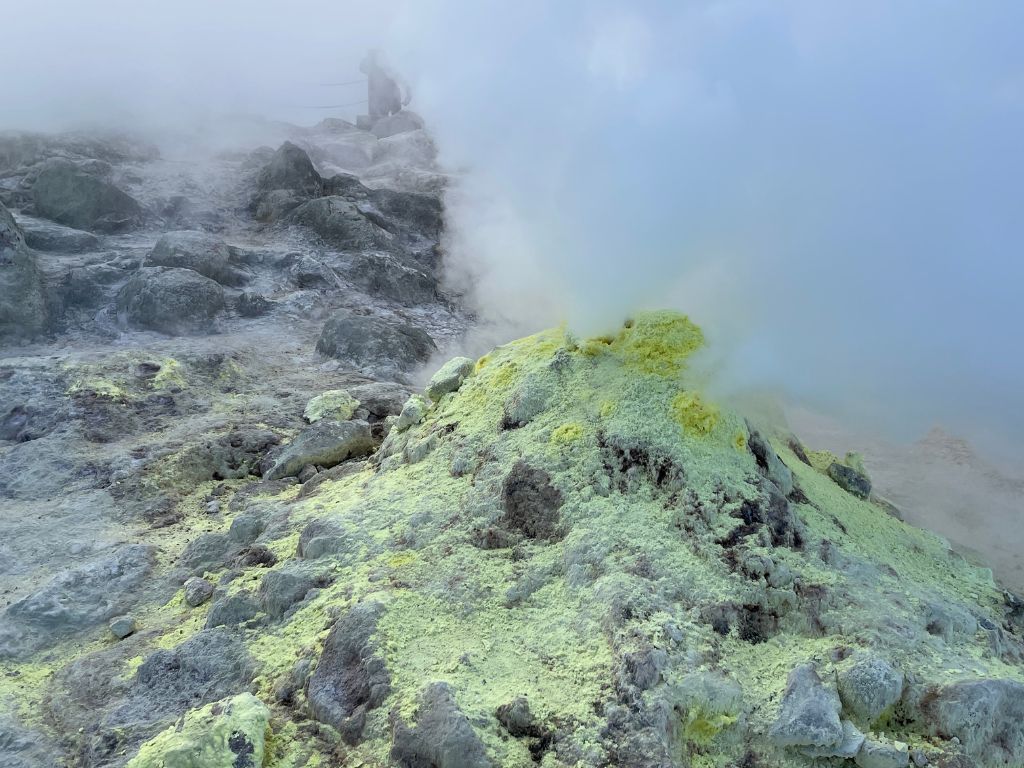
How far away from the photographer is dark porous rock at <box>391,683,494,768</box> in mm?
2480

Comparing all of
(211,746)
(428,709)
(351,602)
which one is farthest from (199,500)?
(428,709)

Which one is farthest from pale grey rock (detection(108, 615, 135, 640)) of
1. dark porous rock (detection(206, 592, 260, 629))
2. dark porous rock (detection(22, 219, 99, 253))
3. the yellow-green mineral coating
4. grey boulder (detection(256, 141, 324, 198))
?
grey boulder (detection(256, 141, 324, 198))

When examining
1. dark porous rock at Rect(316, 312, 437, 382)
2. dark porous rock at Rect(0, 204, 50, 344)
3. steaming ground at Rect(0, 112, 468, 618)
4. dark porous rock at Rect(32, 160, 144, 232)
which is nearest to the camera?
steaming ground at Rect(0, 112, 468, 618)

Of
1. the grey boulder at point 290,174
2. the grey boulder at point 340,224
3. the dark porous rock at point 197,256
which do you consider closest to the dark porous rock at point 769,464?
the dark porous rock at point 197,256

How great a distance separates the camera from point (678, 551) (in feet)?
10.3

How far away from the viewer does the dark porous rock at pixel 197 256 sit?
9.42 m

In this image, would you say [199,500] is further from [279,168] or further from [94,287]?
[279,168]

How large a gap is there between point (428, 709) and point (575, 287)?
223 cm

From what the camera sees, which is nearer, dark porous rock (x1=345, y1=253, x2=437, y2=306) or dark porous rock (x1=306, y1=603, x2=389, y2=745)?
dark porous rock (x1=306, y1=603, x2=389, y2=745)

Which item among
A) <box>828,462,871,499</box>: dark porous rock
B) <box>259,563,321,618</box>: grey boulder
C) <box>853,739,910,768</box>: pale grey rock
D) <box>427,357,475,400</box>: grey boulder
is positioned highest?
<box>427,357,475,400</box>: grey boulder

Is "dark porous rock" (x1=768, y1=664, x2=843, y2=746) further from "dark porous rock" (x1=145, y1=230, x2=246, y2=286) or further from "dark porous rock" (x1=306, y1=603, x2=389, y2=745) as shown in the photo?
"dark porous rock" (x1=145, y1=230, x2=246, y2=286)

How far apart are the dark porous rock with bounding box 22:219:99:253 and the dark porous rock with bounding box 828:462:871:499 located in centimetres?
908

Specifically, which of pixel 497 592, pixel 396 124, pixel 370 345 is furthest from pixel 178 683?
pixel 396 124

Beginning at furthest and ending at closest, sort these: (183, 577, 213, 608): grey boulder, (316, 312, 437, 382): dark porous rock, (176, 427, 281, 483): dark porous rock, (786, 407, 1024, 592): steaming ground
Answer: (316, 312, 437, 382): dark porous rock, (176, 427, 281, 483): dark porous rock, (786, 407, 1024, 592): steaming ground, (183, 577, 213, 608): grey boulder
